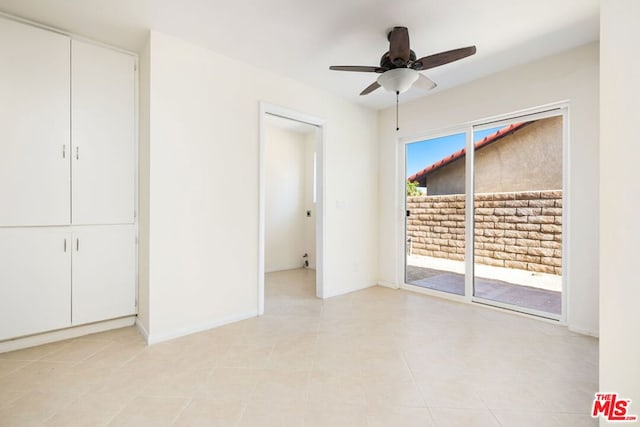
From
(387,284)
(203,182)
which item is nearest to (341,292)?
(387,284)

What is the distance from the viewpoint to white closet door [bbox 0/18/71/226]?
7.20 ft

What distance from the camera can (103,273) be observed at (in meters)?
2.60

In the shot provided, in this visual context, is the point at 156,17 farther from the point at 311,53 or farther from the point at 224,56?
the point at 311,53

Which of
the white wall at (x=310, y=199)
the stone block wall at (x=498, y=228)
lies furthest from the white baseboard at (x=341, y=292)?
the white wall at (x=310, y=199)

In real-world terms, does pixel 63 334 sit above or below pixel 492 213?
below

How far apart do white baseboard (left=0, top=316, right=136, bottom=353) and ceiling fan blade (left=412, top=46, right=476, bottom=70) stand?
3452mm

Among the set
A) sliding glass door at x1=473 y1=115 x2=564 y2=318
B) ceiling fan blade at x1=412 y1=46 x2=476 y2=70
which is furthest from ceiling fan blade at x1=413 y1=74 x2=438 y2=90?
sliding glass door at x1=473 y1=115 x2=564 y2=318

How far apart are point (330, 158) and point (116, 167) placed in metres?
2.32

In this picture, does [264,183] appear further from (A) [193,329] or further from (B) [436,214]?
(B) [436,214]

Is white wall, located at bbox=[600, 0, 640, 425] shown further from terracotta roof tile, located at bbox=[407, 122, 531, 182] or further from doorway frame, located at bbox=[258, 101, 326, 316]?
doorway frame, located at bbox=[258, 101, 326, 316]

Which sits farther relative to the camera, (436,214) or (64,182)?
(436,214)

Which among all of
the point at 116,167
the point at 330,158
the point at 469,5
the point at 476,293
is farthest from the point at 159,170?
the point at 476,293

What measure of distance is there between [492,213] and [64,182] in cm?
428

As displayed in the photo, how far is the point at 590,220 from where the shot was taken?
260 cm
